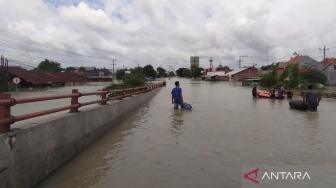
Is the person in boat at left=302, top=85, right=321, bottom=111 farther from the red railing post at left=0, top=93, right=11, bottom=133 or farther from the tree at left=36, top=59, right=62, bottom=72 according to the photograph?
the tree at left=36, top=59, right=62, bottom=72

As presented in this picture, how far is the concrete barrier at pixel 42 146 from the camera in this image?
4562 mm

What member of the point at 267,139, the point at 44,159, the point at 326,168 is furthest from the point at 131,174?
the point at 267,139

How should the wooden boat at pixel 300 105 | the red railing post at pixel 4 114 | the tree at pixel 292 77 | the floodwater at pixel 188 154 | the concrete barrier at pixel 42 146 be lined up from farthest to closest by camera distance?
the tree at pixel 292 77, the wooden boat at pixel 300 105, the floodwater at pixel 188 154, the red railing post at pixel 4 114, the concrete barrier at pixel 42 146

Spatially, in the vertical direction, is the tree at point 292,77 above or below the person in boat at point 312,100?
above

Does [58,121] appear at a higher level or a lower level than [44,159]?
higher

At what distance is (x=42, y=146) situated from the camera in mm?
5605

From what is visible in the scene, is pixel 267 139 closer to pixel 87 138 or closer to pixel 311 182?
pixel 311 182

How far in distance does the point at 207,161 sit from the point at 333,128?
7.53 meters

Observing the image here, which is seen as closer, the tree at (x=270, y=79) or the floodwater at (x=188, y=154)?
the floodwater at (x=188, y=154)

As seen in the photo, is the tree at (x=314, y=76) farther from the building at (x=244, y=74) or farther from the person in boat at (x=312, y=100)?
the building at (x=244, y=74)

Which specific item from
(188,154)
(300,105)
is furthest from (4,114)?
(300,105)

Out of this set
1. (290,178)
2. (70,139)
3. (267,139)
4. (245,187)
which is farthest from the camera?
(267,139)

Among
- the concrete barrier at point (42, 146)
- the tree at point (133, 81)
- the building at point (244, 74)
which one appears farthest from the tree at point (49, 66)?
the concrete barrier at point (42, 146)

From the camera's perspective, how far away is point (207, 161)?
7.20 meters
